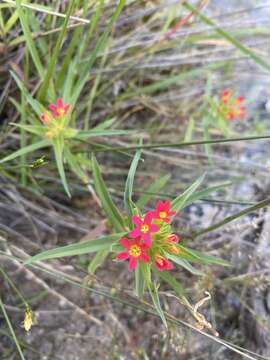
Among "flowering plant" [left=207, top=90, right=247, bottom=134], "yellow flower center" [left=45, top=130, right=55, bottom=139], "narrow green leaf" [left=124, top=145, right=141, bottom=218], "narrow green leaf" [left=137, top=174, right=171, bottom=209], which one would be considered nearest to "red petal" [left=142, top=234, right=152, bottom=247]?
"narrow green leaf" [left=124, top=145, right=141, bottom=218]

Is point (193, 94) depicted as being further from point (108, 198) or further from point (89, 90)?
point (108, 198)

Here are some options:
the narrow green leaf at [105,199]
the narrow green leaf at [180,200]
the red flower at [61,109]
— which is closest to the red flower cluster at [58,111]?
the red flower at [61,109]

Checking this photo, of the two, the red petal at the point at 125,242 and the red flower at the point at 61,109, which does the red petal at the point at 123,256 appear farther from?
the red flower at the point at 61,109

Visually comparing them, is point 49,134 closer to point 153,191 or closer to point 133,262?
point 153,191

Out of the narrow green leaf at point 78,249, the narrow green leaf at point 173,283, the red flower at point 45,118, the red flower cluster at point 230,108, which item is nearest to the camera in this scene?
the narrow green leaf at point 78,249

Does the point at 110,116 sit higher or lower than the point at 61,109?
lower

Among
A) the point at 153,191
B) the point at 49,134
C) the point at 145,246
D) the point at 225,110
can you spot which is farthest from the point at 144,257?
the point at 225,110

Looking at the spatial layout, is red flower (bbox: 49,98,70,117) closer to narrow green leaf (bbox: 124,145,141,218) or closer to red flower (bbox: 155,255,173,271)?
narrow green leaf (bbox: 124,145,141,218)
